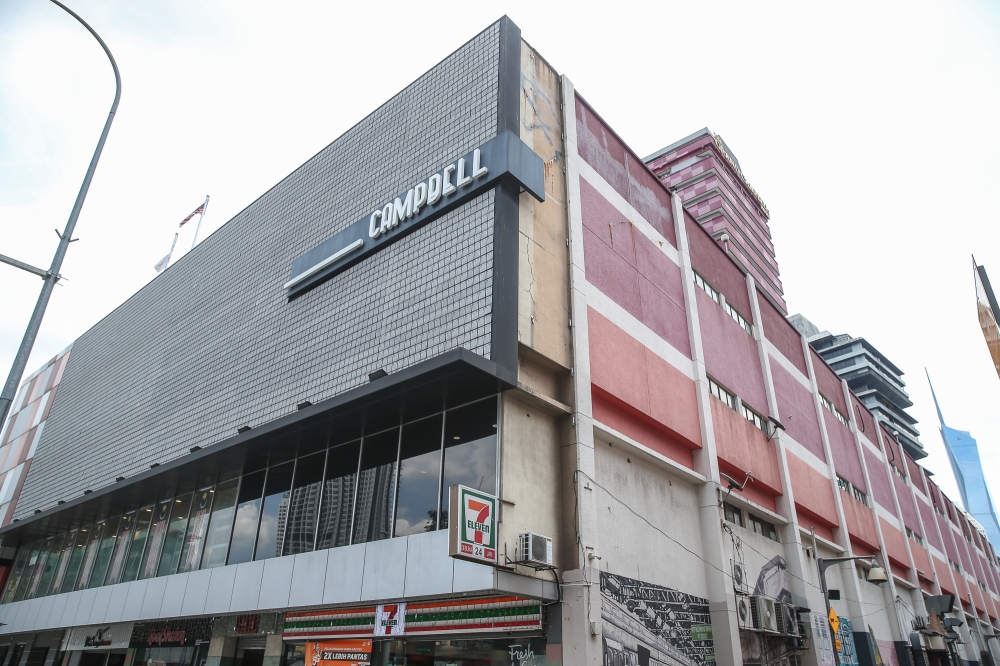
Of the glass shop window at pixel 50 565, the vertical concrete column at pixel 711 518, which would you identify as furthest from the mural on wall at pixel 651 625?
the glass shop window at pixel 50 565

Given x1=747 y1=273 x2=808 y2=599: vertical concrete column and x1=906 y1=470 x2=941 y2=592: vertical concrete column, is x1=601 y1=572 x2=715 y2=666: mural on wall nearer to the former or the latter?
x1=747 y1=273 x2=808 y2=599: vertical concrete column

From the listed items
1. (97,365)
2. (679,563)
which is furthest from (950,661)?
(97,365)

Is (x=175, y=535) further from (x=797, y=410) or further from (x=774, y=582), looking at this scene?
(x=797, y=410)

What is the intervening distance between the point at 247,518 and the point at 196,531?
290 centimetres

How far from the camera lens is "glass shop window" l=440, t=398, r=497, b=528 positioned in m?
14.0

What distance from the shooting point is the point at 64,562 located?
88.7 ft

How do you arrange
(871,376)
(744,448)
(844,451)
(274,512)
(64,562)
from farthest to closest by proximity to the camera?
(871,376)
(844,451)
(64,562)
(744,448)
(274,512)

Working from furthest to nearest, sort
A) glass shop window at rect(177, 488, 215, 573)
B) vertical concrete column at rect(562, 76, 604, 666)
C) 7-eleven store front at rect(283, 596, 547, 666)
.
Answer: glass shop window at rect(177, 488, 215, 573)
7-eleven store front at rect(283, 596, 547, 666)
vertical concrete column at rect(562, 76, 604, 666)

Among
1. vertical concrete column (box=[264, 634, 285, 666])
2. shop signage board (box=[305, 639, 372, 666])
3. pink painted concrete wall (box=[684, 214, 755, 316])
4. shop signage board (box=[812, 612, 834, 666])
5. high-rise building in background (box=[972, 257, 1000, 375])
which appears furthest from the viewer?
pink painted concrete wall (box=[684, 214, 755, 316])

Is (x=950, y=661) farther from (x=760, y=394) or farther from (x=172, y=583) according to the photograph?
(x=172, y=583)

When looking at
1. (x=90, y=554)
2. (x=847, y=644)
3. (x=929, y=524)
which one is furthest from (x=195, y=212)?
(x=929, y=524)

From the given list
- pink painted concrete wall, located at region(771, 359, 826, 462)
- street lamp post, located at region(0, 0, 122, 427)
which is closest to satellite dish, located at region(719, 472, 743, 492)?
pink painted concrete wall, located at region(771, 359, 826, 462)

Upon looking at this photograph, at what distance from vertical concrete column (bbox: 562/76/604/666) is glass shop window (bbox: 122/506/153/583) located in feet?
55.5

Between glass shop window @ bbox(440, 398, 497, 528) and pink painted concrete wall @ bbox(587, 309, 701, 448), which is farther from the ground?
pink painted concrete wall @ bbox(587, 309, 701, 448)
